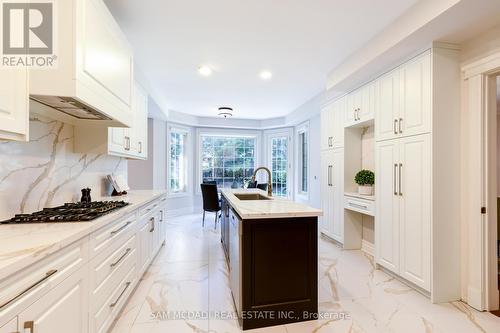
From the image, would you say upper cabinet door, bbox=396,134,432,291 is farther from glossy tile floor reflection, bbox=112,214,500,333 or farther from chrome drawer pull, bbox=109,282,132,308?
chrome drawer pull, bbox=109,282,132,308

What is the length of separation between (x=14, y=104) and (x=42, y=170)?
863mm

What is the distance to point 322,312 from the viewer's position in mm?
2062

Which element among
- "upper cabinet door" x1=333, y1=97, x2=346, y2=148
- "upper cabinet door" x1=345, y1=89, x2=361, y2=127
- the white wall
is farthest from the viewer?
the white wall

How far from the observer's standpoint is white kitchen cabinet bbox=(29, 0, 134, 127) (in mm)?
1394

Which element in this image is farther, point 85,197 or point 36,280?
point 85,197

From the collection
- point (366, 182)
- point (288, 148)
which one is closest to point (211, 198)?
point (288, 148)

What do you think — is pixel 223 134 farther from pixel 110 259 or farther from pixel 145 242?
pixel 110 259

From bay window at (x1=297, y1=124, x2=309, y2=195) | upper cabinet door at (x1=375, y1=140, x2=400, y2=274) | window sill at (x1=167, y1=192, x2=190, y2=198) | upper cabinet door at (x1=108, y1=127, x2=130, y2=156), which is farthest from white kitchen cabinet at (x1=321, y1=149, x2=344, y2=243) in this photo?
window sill at (x1=167, y1=192, x2=190, y2=198)

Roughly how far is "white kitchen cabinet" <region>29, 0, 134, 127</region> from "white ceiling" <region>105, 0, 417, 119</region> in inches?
20.1

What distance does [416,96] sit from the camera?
2.37 m

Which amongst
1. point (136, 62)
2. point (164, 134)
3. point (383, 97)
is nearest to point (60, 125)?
point (136, 62)

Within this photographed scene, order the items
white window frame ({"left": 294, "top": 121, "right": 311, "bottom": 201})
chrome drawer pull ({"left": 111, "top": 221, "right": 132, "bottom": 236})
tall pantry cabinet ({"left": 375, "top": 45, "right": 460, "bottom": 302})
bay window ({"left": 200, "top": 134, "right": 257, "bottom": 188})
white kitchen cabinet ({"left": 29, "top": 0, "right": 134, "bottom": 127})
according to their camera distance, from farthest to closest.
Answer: bay window ({"left": 200, "top": 134, "right": 257, "bottom": 188}) < white window frame ({"left": 294, "top": 121, "right": 311, "bottom": 201}) < tall pantry cabinet ({"left": 375, "top": 45, "right": 460, "bottom": 302}) < chrome drawer pull ({"left": 111, "top": 221, "right": 132, "bottom": 236}) < white kitchen cabinet ({"left": 29, "top": 0, "right": 134, "bottom": 127})

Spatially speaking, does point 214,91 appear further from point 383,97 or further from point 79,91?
point 79,91

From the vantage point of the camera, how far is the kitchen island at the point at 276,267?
1836 mm
